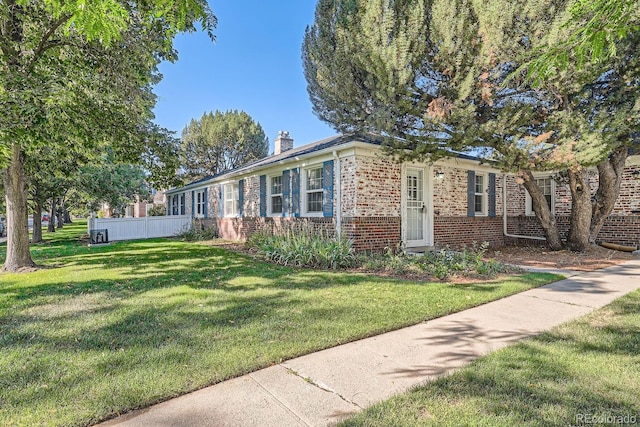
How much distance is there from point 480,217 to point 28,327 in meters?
11.9

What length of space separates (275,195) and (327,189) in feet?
10.5

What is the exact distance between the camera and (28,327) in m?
3.85

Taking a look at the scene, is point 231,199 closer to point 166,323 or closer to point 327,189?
point 327,189

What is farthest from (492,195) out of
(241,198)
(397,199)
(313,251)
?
(241,198)

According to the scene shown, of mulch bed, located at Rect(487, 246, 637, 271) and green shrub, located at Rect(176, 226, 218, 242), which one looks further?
green shrub, located at Rect(176, 226, 218, 242)

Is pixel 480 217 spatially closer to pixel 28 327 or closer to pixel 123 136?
pixel 123 136

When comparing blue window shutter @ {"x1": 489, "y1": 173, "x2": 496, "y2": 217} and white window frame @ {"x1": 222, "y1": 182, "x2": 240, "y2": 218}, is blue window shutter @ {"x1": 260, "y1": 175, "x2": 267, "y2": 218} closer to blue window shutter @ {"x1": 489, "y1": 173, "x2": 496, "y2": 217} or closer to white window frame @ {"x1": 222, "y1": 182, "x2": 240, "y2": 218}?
white window frame @ {"x1": 222, "y1": 182, "x2": 240, "y2": 218}

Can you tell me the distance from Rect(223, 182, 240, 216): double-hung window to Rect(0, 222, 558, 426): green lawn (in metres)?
7.63

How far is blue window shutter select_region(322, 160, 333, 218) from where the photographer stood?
9344mm

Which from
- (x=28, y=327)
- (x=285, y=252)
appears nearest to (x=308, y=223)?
(x=285, y=252)

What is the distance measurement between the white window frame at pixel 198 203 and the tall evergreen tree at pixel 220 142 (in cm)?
1144

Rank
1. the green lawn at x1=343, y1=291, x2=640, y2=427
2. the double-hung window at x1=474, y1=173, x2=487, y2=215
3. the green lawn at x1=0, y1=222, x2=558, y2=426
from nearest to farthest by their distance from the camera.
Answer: the green lawn at x1=343, y1=291, x2=640, y2=427
the green lawn at x1=0, y1=222, x2=558, y2=426
the double-hung window at x1=474, y1=173, x2=487, y2=215

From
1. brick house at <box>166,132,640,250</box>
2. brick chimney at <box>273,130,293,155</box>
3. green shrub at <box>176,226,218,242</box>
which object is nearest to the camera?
brick house at <box>166,132,640,250</box>

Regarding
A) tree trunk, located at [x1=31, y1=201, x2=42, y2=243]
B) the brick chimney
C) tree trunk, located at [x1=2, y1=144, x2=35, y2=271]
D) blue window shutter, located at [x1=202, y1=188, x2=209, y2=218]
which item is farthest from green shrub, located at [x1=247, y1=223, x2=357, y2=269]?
tree trunk, located at [x1=31, y1=201, x2=42, y2=243]
